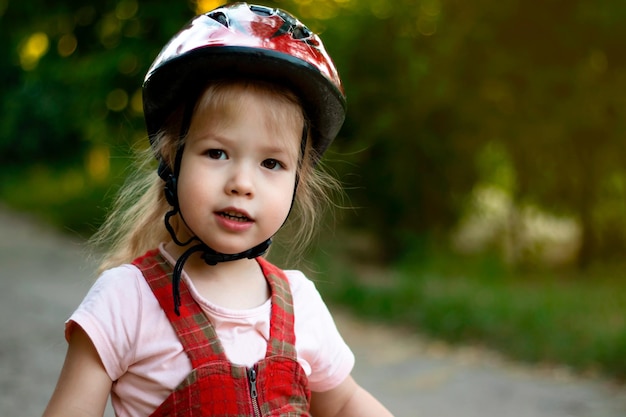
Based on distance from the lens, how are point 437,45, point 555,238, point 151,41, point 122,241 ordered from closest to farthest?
1. point 122,241
2. point 151,41
3. point 437,45
4. point 555,238

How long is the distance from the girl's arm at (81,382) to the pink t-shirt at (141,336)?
0.08 feet

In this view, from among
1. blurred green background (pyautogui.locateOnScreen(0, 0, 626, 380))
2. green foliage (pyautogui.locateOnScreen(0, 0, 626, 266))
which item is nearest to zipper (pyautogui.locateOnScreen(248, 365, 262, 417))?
blurred green background (pyautogui.locateOnScreen(0, 0, 626, 380))

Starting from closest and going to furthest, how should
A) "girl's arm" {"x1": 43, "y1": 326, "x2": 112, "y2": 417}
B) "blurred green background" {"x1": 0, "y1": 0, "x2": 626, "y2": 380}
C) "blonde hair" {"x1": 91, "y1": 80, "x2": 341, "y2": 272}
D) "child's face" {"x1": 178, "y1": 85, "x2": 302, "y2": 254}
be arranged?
"girl's arm" {"x1": 43, "y1": 326, "x2": 112, "y2": 417} < "child's face" {"x1": 178, "y1": 85, "x2": 302, "y2": 254} < "blonde hair" {"x1": 91, "y1": 80, "x2": 341, "y2": 272} < "blurred green background" {"x1": 0, "y1": 0, "x2": 626, "y2": 380}

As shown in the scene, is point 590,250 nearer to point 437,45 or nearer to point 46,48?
point 437,45

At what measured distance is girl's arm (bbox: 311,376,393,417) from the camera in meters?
2.28

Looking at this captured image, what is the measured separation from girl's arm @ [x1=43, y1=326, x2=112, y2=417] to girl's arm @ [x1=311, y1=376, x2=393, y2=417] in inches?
25.3

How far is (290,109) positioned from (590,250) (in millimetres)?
7884

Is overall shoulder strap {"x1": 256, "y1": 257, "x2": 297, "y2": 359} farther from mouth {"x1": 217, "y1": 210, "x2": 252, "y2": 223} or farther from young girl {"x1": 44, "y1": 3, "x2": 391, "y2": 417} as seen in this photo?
mouth {"x1": 217, "y1": 210, "x2": 252, "y2": 223}

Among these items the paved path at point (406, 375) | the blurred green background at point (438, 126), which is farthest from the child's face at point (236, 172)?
the blurred green background at point (438, 126)

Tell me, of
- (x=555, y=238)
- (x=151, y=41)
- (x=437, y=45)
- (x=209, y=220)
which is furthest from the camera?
(x=555, y=238)

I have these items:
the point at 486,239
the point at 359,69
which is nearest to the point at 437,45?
the point at 359,69

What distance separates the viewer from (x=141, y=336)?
6.27 ft

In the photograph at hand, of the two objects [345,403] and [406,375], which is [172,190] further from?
[406,375]

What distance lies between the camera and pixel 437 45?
895 centimetres
